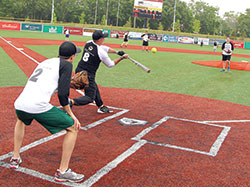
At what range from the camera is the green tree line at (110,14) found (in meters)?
90.3

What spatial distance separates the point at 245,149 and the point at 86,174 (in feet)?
10.5

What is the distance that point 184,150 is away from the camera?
209 inches

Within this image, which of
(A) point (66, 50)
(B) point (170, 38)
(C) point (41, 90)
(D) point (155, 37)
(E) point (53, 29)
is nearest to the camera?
(C) point (41, 90)

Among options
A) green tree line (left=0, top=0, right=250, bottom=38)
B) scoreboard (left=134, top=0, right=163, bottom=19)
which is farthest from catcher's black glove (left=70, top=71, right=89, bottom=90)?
green tree line (left=0, top=0, right=250, bottom=38)

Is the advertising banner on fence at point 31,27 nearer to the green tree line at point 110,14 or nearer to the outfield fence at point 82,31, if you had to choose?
the outfield fence at point 82,31

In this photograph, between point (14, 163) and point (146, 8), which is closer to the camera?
point (14, 163)

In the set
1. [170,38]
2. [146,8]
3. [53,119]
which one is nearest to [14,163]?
[53,119]

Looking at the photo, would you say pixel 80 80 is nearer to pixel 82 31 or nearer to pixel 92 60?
pixel 92 60

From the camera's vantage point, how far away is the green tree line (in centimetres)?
9031

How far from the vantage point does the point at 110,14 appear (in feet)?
336

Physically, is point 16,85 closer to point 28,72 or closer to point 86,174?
point 28,72

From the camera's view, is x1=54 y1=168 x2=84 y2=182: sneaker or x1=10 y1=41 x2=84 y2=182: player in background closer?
x1=10 y1=41 x2=84 y2=182: player in background

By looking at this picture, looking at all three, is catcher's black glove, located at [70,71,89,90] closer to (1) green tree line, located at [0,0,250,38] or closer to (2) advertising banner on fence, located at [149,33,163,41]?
(2) advertising banner on fence, located at [149,33,163,41]

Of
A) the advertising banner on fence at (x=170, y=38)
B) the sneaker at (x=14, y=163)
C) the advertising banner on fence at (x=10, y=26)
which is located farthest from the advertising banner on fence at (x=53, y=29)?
the sneaker at (x=14, y=163)
